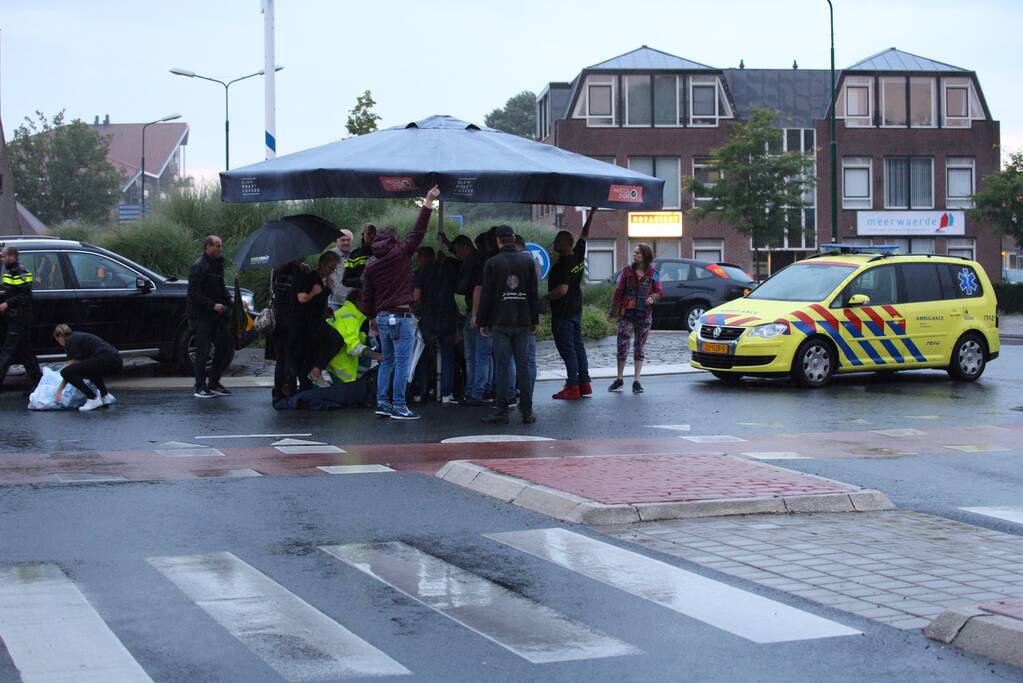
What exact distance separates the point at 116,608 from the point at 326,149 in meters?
10.4

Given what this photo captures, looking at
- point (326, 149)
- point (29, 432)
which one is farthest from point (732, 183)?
point (29, 432)

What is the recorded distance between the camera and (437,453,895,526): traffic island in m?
8.27

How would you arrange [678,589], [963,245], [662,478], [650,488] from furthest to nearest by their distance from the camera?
[963,245]
[662,478]
[650,488]
[678,589]

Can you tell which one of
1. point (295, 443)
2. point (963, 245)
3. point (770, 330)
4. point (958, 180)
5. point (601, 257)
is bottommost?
point (295, 443)

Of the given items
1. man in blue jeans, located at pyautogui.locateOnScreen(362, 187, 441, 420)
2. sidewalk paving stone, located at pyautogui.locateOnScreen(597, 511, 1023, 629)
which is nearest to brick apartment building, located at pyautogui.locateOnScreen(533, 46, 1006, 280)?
man in blue jeans, located at pyautogui.locateOnScreen(362, 187, 441, 420)

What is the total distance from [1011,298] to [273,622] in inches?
1766

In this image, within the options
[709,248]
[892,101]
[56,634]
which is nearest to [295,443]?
[56,634]

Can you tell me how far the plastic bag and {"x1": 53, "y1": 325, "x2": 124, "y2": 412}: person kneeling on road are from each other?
63 mm

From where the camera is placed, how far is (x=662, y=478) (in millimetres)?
9383

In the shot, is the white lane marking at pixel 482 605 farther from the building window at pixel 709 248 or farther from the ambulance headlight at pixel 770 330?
the building window at pixel 709 248

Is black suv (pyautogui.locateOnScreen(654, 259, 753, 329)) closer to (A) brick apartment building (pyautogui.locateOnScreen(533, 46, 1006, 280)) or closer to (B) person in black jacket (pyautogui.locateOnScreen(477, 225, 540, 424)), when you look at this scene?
(B) person in black jacket (pyautogui.locateOnScreen(477, 225, 540, 424))

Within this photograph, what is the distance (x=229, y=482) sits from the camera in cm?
979

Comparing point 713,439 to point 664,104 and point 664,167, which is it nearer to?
point 664,167

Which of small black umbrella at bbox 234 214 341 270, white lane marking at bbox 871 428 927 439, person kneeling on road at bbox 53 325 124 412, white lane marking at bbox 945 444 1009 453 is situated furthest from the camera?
person kneeling on road at bbox 53 325 124 412
